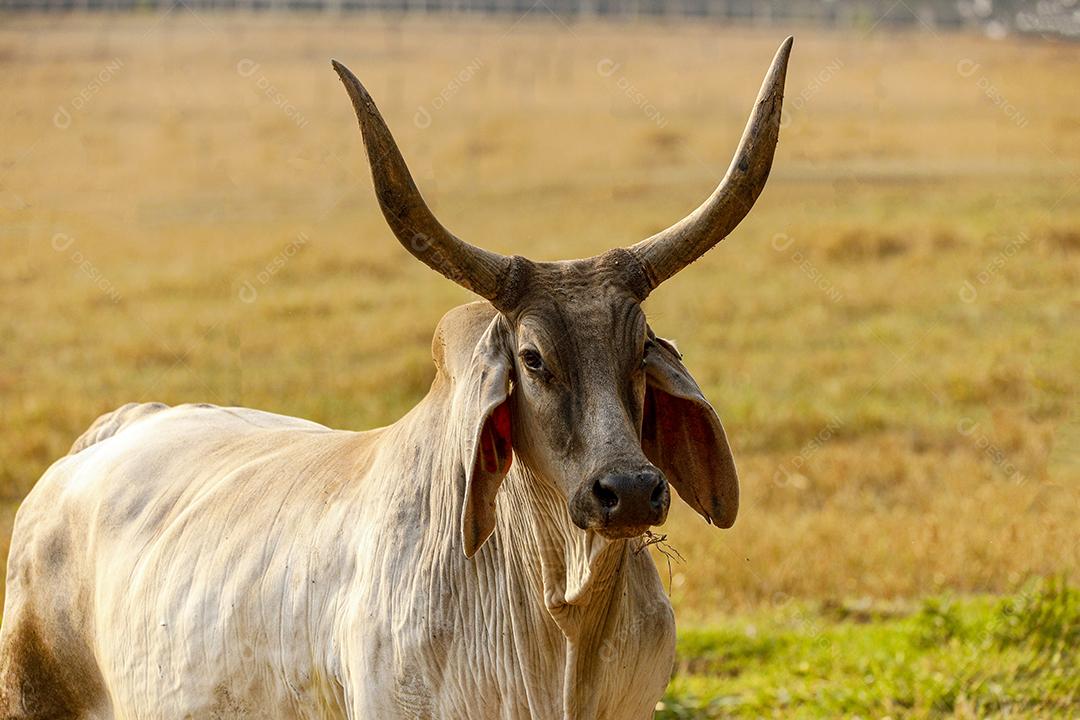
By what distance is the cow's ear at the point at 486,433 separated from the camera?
3.61 meters

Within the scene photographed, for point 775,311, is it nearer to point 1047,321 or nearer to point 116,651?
point 1047,321

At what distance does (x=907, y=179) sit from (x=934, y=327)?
9332 millimetres

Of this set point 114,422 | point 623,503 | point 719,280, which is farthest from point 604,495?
point 719,280

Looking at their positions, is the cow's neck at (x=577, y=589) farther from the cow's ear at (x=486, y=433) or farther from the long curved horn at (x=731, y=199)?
the long curved horn at (x=731, y=199)

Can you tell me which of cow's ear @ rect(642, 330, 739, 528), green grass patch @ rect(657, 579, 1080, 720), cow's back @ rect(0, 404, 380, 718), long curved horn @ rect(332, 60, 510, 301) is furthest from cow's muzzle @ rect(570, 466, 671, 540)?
green grass patch @ rect(657, 579, 1080, 720)

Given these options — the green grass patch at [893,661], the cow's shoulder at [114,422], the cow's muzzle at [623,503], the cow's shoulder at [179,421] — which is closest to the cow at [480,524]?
the cow's muzzle at [623,503]

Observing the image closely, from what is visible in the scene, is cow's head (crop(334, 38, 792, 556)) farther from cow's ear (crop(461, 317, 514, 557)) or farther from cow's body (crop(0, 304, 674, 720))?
cow's body (crop(0, 304, 674, 720))

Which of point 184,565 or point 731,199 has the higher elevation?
point 731,199

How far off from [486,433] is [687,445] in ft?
1.89

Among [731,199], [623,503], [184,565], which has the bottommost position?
[184,565]

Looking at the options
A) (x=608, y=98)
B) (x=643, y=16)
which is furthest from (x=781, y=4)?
(x=608, y=98)

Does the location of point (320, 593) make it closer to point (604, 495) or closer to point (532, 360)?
point (532, 360)

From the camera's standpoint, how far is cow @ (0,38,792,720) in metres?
3.59

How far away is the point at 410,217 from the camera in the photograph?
11.6 ft
